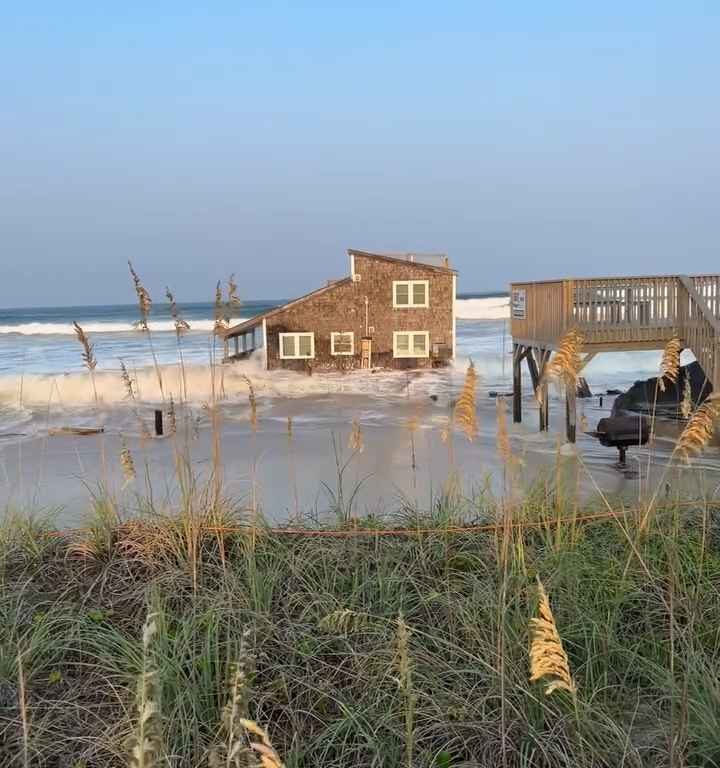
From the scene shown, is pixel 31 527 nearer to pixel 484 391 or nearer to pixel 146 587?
pixel 146 587

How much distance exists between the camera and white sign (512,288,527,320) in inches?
583

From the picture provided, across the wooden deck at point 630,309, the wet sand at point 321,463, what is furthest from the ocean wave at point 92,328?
the wooden deck at point 630,309

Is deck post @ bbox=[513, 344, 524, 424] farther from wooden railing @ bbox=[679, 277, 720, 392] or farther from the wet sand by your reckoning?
wooden railing @ bbox=[679, 277, 720, 392]

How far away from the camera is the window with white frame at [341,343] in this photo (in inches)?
1144

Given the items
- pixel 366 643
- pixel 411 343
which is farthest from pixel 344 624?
pixel 411 343

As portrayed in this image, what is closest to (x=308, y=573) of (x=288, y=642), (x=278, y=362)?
(x=288, y=642)

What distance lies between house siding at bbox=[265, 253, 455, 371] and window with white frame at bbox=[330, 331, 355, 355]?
135 millimetres

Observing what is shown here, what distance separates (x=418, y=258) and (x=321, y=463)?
2275 cm

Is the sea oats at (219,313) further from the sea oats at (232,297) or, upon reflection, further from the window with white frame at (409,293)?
the window with white frame at (409,293)

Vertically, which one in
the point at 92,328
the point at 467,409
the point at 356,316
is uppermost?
the point at 92,328

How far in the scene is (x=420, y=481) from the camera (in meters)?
9.91

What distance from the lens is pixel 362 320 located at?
29.2m

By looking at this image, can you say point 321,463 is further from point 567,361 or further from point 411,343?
point 411,343

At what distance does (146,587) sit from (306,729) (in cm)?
127
